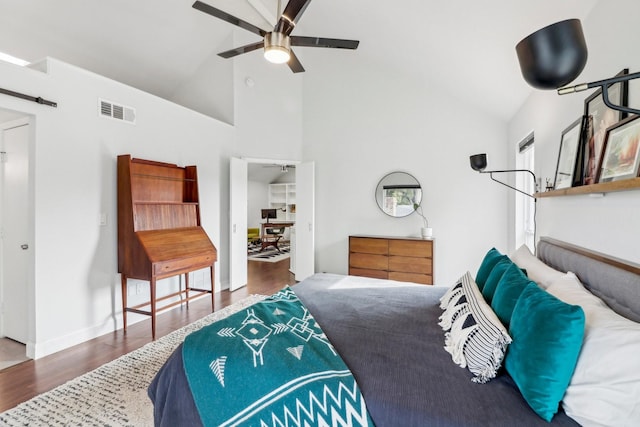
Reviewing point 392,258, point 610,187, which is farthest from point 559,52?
point 392,258

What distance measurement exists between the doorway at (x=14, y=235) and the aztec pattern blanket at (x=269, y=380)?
242 cm

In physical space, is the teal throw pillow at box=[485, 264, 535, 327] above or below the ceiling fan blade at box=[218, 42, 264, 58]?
below

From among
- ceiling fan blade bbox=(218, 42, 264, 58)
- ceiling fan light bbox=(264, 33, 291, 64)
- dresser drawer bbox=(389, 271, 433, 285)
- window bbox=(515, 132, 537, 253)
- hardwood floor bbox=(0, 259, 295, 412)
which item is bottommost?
hardwood floor bbox=(0, 259, 295, 412)

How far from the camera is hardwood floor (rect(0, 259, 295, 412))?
2168mm

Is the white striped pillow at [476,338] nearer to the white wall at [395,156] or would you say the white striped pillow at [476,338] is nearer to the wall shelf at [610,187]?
the wall shelf at [610,187]

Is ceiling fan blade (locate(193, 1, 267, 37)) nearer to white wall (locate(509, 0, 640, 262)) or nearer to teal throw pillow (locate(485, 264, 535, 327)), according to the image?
white wall (locate(509, 0, 640, 262))

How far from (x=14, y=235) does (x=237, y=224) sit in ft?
7.82

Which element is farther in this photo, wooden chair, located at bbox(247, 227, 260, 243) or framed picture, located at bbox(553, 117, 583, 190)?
wooden chair, located at bbox(247, 227, 260, 243)

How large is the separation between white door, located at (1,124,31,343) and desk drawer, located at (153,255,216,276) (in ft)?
3.59

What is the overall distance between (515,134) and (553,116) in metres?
1.40

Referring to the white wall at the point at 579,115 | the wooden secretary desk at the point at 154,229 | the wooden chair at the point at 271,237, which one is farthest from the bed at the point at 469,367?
the wooden chair at the point at 271,237

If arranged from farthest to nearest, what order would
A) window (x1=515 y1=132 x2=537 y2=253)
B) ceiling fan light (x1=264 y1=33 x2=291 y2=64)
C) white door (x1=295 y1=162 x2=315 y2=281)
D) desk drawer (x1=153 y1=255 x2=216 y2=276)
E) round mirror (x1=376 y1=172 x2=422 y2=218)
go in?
white door (x1=295 y1=162 x2=315 y2=281), round mirror (x1=376 y1=172 x2=422 y2=218), window (x1=515 y1=132 x2=537 y2=253), desk drawer (x1=153 y1=255 x2=216 y2=276), ceiling fan light (x1=264 y1=33 x2=291 y2=64)

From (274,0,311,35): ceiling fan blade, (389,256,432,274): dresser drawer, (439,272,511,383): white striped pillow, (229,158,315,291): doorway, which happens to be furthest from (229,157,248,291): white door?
→ (439,272,511,383): white striped pillow

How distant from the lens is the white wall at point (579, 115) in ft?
4.40
